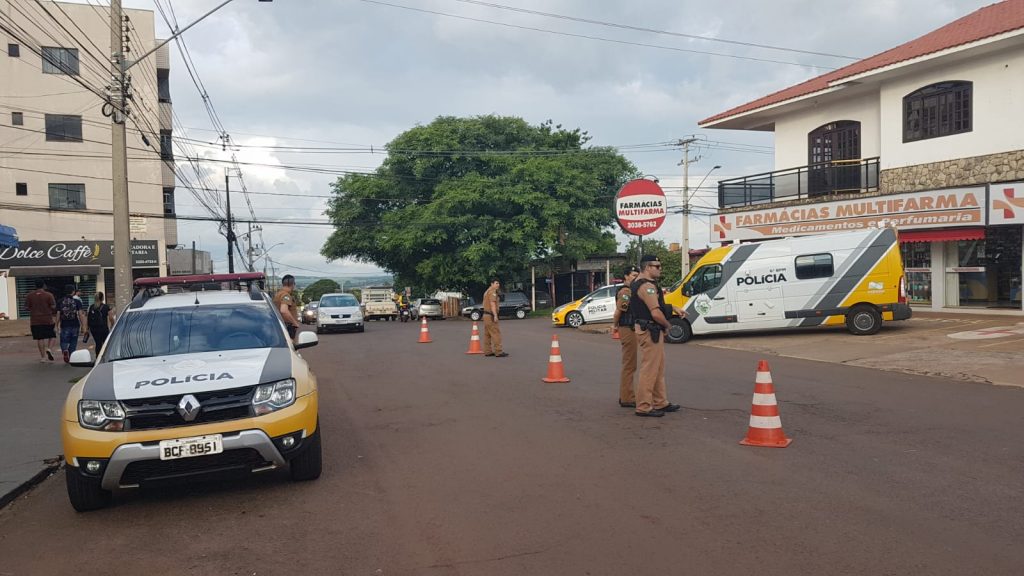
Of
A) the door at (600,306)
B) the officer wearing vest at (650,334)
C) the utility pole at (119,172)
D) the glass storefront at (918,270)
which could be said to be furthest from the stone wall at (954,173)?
the utility pole at (119,172)

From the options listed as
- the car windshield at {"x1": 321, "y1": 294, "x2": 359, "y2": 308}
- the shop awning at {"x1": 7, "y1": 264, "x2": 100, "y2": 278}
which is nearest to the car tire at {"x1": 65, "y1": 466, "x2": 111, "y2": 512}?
the car windshield at {"x1": 321, "y1": 294, "x2": 359, "y2": 308}

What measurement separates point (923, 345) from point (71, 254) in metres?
36.6

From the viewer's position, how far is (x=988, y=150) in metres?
19.5

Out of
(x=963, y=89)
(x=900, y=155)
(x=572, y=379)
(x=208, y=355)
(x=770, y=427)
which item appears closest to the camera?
(x=208, y=355)

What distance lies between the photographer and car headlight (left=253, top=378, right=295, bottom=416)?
17.9 ft

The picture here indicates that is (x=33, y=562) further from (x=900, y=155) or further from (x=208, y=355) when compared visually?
(x=900, y=155)

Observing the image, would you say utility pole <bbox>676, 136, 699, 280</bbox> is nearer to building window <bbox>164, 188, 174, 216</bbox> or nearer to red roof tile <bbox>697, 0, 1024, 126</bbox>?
red roof tile <bbox>697, 0, 1024, 126</bbox>

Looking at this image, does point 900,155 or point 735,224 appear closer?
point 900,155

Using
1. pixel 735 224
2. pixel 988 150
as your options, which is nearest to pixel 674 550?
pixel 988 150

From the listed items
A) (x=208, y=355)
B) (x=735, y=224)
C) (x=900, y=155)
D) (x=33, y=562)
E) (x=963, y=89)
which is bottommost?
(x=33, y=562)

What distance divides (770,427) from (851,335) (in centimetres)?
1217

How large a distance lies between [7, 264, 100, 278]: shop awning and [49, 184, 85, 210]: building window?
3111 mm

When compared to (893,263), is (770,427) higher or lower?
lower

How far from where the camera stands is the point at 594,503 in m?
5.29
